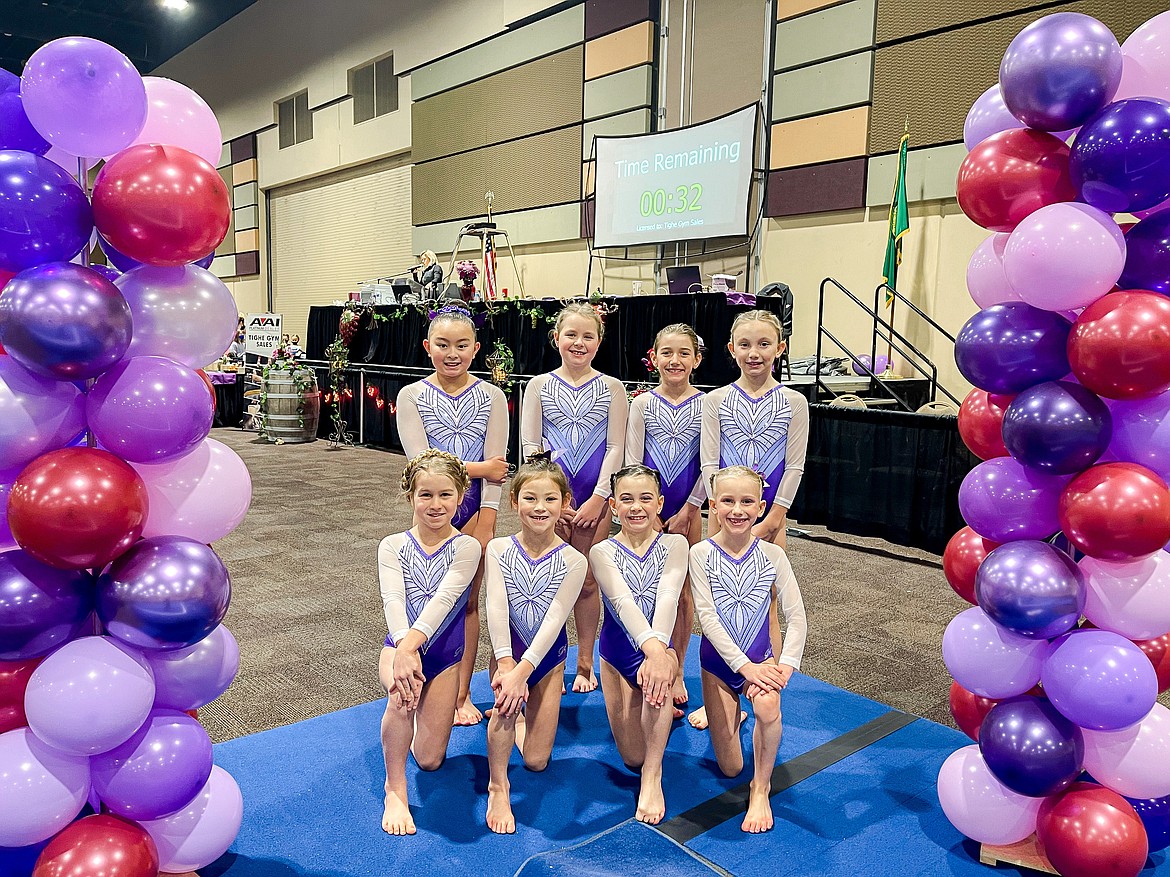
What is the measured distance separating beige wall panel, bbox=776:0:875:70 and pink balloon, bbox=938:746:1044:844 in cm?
709

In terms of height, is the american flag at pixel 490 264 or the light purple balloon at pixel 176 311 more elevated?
the american flag at pixel 490 264

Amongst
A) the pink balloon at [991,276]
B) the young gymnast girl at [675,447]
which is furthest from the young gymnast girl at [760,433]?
the pink balloon at [991,276]

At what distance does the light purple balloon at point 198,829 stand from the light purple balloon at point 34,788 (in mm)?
163

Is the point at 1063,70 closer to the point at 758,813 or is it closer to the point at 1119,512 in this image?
the point at 1119,512

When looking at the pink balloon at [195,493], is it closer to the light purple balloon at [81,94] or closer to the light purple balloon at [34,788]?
the light purple balloon at [34,788]

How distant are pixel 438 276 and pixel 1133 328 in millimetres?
8467

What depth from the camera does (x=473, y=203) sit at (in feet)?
37.5

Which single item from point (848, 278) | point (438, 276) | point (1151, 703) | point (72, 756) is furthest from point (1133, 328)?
point (438, 276)

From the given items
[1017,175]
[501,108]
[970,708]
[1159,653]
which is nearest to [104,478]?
[1017,175]

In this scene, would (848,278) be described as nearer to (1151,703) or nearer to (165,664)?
(1151,703)

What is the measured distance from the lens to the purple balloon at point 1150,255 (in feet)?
6.17

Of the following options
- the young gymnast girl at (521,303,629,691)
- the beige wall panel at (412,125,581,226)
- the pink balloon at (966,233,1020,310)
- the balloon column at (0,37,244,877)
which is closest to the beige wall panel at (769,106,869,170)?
the beige wall panel at (412,125,581,226)

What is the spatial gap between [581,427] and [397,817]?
1410 mm

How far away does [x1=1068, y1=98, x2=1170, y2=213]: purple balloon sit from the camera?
1.76 meters
